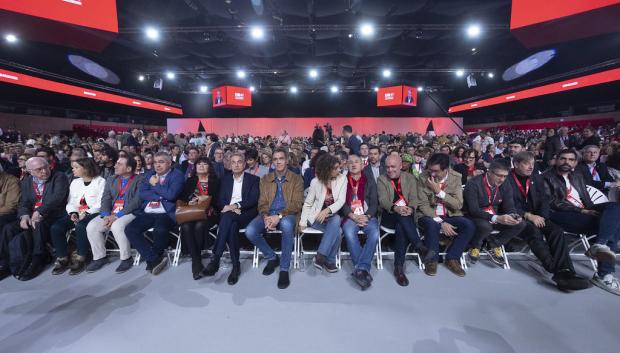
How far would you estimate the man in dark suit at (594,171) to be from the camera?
11.3 feet

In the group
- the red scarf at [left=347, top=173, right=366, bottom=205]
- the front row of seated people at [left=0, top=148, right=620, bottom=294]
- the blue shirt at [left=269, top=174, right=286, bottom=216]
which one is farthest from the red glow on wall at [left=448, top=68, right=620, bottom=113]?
the blue shirt at [left=269, top=174, right=286, bottom=216]

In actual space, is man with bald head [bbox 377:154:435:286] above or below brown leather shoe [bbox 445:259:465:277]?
above

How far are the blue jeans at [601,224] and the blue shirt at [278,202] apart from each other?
3152mm

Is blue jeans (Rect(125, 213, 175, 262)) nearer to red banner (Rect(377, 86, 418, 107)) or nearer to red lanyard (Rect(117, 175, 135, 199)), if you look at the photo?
red lanyard (Rect(117, 175, 135, 199))

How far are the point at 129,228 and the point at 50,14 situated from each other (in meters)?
2.47

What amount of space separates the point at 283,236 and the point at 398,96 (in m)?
12.0

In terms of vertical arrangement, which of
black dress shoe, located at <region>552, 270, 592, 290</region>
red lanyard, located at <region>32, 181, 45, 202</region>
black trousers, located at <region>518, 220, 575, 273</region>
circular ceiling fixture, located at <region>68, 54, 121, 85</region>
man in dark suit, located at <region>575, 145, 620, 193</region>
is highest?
circular ceiling fixture, located at <region>68, 54, 121, 85</region>

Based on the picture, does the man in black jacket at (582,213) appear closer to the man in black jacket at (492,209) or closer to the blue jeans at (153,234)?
the man in black jacket at (492,209)

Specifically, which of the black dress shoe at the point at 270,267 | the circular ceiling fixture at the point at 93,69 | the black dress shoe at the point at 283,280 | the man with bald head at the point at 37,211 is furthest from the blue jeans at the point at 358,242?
the circular ceiling fixture at the point at 93,69

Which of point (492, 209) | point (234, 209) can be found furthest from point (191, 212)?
point (492, 209)

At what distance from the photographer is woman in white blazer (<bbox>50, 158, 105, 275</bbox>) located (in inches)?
114

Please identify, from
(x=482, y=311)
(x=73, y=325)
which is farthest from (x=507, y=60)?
(x=73, y=325)

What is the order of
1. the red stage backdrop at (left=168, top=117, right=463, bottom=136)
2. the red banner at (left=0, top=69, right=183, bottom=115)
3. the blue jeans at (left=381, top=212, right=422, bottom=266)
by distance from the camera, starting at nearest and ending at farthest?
1. the blue jeans at (left=381, top=212, right=422, bottom=266)
2. the red banner at (left=0, top=69, right=183, bottom=115)
3. the red stage backdrop at (left=168, top=117, right=463, bottom=136)

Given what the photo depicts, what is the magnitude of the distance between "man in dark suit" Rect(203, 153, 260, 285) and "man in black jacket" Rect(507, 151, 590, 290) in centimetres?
305
